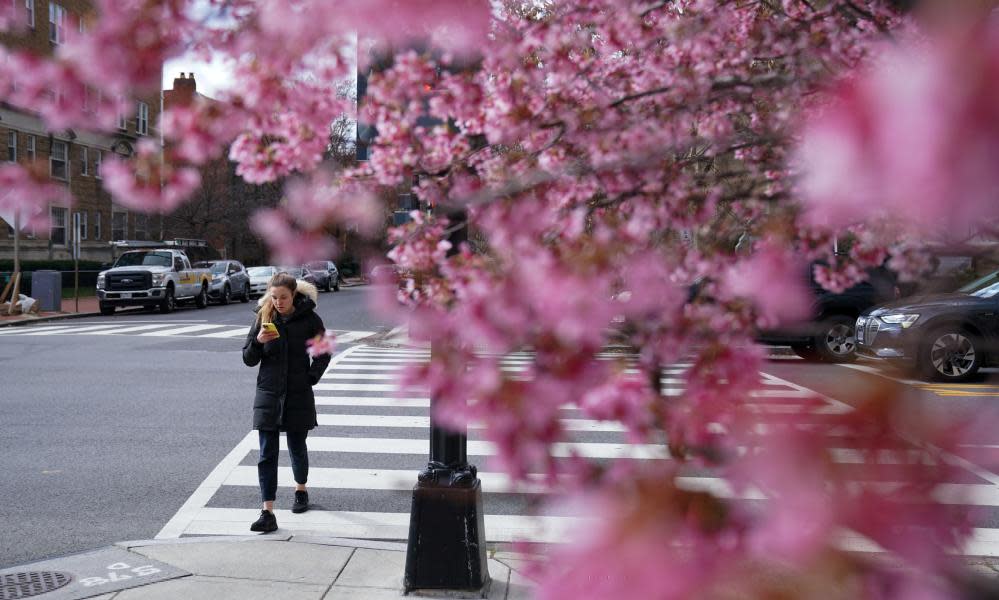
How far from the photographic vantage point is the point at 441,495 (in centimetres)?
541

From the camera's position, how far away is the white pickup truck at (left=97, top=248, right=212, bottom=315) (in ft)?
97.7

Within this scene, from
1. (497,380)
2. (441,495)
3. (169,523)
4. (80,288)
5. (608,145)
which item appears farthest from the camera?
(80,288)

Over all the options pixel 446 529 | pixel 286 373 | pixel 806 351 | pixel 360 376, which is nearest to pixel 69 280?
pixel 360 376

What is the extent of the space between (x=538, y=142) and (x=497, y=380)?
161 centimetres

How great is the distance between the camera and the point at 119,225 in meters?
47.2

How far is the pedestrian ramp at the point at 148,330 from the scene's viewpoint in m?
21.5

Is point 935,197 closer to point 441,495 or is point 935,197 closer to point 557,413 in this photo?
point 557,413

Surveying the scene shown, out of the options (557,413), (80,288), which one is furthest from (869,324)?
(80,288)

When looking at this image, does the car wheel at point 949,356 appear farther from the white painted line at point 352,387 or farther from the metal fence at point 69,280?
the metal fence at point 69,280

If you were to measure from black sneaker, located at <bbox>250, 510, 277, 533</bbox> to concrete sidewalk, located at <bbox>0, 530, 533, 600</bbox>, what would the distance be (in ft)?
1.32

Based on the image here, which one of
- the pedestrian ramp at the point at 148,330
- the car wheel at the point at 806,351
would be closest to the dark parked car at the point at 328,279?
the pedestrian ramp at the point at 148,330

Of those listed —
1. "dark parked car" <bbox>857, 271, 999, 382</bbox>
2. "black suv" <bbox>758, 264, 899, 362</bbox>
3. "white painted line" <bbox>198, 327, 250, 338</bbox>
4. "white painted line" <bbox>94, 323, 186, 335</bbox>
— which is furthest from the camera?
"white painted line" <bbox>94, 323, 186, 335</bbox>

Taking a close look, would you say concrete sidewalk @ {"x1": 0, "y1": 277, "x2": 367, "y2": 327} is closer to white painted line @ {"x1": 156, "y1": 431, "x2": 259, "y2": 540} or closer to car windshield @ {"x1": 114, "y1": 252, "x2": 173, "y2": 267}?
car windshield @ {"x1": 114, "y1": 252, "x2": 173, "y2": 267}

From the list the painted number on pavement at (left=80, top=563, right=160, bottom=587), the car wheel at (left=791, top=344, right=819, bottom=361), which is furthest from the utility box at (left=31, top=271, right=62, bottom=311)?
the painted number on pavement at (left=80, top=563, right=160, bottom=587)
